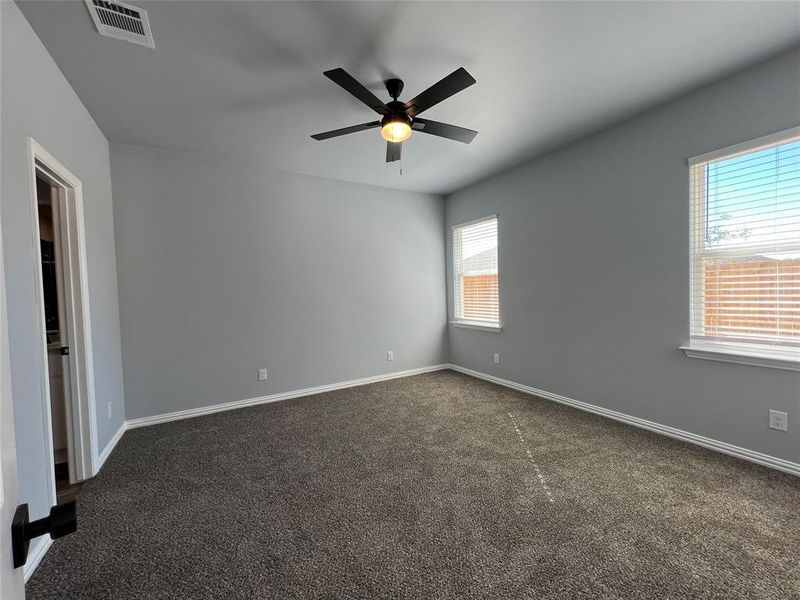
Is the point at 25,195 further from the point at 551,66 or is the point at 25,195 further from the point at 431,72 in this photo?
the point at 551,66

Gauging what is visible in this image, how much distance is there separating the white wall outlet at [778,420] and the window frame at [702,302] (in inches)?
12.0

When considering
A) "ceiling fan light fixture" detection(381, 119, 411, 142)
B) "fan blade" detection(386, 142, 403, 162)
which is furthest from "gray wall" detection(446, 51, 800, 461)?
"ceiling fan light fixture" detection(381, 119, 411, 142)

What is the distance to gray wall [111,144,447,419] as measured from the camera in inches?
130

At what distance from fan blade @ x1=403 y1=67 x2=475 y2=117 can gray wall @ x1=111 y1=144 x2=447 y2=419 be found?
223 cm

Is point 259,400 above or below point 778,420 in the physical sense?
below

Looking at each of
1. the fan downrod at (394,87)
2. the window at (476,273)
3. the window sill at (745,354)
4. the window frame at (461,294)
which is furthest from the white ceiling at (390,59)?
the window sill at (745,354)

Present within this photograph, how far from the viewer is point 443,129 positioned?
2.46 metres

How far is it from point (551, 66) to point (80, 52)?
2.88 meters

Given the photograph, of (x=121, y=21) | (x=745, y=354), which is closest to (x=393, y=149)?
(x=121, y=21)

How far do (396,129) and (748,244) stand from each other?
2.55 metres

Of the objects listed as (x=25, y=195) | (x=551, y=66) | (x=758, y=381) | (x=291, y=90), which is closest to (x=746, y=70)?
(x=551, y=66)

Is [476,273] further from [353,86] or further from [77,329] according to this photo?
[77,329]

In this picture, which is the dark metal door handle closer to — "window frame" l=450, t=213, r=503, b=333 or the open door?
the open door

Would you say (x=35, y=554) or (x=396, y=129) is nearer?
(x=35, y=554)
